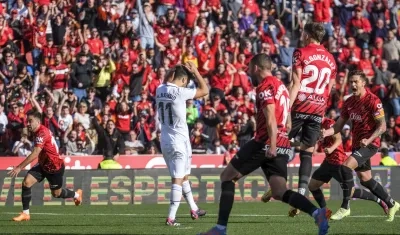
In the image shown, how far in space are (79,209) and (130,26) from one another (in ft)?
30.6

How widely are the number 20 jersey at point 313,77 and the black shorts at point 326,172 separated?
2.23m

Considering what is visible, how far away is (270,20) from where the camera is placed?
115ft

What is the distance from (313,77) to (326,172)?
2.88 meters

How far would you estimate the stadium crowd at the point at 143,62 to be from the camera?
2903 cm

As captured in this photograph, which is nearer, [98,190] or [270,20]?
[98,190]

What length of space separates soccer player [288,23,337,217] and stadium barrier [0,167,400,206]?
9729 millimetres

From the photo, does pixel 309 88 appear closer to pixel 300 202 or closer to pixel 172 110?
pixel 172 110

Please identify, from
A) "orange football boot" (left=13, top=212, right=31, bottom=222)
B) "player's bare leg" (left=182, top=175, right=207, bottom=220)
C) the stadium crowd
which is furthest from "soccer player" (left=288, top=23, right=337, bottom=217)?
the stadium crowd

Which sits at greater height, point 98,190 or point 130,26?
point 130,26

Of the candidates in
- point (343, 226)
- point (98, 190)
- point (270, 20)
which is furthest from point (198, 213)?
point (270, 20)

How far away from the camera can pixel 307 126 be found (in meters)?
17.1

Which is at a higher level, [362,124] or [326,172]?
[362,124]

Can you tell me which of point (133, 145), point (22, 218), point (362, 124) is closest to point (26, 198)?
point (22, 218)

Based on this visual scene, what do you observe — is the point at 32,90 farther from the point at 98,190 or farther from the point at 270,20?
the point at 270,20
